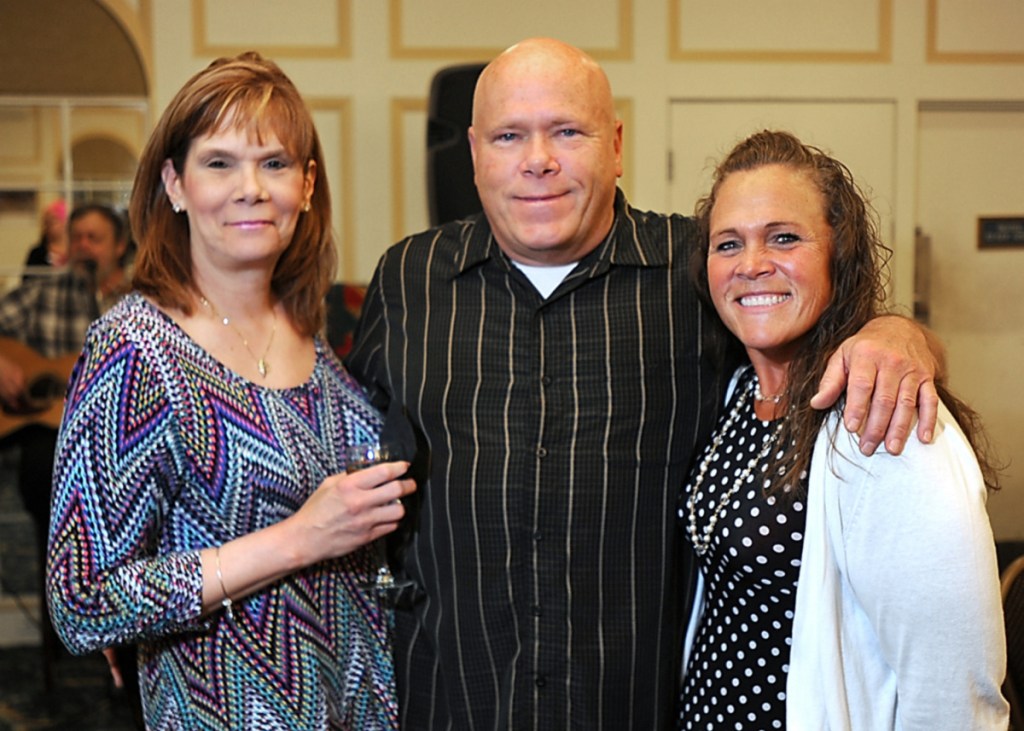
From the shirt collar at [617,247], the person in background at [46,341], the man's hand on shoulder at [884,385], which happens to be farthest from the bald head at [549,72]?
the person in background at [46,341]

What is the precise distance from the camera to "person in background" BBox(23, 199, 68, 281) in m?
4.52

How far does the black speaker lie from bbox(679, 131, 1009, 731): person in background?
2118mm

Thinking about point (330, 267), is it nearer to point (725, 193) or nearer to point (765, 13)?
point (725, 193)

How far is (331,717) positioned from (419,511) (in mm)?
365

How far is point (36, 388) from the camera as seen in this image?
422 centimetres

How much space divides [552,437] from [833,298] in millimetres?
518

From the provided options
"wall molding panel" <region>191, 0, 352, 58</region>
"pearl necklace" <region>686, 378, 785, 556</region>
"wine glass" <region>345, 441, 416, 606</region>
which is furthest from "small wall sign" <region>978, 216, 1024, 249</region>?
"wine glass" <region>345, 441, 416, 606</region>

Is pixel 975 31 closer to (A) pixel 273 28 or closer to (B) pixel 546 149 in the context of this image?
(A) pixel 273 28

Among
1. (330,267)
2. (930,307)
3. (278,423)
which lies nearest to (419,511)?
(278,423)

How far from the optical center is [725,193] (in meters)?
1.61

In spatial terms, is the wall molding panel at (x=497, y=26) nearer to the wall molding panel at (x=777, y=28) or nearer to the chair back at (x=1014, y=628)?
the wall molding panel at (x=777, y=28)

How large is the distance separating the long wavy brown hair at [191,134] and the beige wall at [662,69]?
9.44ft

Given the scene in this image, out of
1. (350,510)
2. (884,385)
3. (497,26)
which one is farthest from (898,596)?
(497,26)

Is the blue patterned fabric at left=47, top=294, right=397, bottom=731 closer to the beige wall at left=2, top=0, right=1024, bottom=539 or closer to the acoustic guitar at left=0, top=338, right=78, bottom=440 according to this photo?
the acoustic guitar at left=0, top=338, right=78, bottom=440
